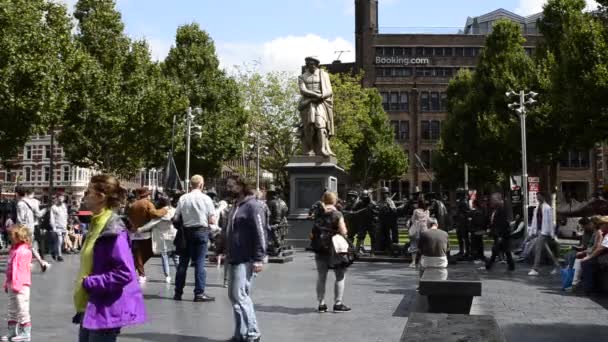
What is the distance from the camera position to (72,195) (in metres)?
81.6

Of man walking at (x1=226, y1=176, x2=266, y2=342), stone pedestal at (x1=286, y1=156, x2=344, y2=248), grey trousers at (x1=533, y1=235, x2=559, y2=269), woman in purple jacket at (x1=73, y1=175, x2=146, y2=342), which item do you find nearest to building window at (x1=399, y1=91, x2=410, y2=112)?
stone pedestal at (x1=286, y1=156, x2=344, y2=248)

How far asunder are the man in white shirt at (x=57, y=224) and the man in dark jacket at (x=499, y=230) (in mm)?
12109

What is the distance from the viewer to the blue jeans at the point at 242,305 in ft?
26.0

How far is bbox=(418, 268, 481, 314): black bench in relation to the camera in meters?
8.66

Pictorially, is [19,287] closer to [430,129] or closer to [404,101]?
[404,101]

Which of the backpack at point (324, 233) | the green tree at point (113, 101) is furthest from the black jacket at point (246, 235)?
the green tree at point (113, 101)

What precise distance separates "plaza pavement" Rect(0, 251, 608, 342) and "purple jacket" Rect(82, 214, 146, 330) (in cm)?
346

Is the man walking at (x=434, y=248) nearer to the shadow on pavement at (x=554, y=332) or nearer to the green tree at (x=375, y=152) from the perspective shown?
the shadow on pavement at (x=554, y=332)

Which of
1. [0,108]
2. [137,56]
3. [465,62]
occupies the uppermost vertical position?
[465,62]

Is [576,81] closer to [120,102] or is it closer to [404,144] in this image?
[120,102]

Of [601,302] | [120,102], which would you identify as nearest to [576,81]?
[601,302]

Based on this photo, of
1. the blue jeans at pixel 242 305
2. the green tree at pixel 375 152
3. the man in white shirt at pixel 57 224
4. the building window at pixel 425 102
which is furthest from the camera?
the building window at pixel 425 102

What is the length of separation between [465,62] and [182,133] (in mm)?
46602

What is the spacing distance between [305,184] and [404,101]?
215ft
